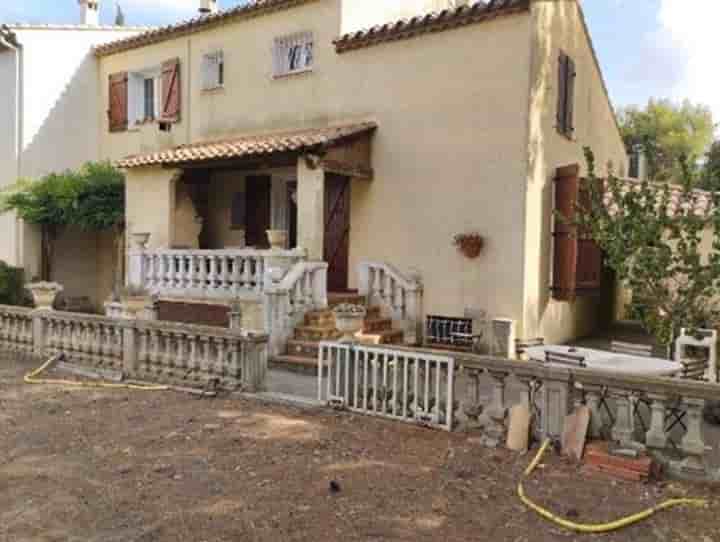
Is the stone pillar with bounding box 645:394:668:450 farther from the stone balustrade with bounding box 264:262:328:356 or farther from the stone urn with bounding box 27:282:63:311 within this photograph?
the stone urn with bounding box 27:282:63:311

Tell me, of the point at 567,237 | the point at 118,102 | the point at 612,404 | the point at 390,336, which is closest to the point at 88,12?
the point at 118,102

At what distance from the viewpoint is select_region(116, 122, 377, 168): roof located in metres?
10.8

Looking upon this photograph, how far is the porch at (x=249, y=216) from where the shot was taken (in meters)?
10.8

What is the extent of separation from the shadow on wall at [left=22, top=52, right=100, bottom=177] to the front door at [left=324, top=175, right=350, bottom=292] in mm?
8945

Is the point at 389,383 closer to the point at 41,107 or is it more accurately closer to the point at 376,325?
the point at 376,325

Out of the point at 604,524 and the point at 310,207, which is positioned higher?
the point at 310,207

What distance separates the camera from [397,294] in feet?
36.9

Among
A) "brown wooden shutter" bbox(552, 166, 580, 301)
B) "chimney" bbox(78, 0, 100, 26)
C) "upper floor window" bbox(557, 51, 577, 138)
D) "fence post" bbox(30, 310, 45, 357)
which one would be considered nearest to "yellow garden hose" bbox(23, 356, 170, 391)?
"fence post" bbox(30, 310, 45, 357)

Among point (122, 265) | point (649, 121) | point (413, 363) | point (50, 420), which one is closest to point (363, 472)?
point (413, 363)

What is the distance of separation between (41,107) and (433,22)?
11.4m

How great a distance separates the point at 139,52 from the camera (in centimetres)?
1647

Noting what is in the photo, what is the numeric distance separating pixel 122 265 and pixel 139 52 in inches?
220

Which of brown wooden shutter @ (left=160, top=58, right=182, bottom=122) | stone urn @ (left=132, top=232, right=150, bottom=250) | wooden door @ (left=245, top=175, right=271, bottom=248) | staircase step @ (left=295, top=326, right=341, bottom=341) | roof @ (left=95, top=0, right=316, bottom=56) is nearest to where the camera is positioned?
staircase step @ (left=295, top=326, right=341, bottom=341)

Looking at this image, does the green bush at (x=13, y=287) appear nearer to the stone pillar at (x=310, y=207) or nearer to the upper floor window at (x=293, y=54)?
the upper floor window at (x=293, y=54)
